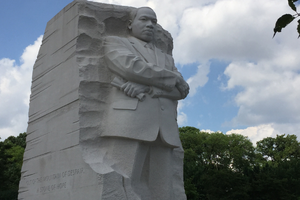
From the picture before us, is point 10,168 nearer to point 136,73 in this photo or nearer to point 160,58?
point 160,58

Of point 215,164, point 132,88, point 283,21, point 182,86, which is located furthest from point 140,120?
point 215,164

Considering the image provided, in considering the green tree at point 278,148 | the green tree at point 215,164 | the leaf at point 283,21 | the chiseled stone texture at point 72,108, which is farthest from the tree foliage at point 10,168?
the green tree at point 278,148

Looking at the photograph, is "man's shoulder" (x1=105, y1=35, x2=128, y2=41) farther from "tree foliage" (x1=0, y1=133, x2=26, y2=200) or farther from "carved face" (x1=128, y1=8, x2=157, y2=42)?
"tree foliage" (x1=0, y1=133, x2=26, y2=200)

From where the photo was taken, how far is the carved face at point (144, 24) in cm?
564

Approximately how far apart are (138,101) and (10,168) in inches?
731

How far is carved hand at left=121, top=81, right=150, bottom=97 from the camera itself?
5004mm

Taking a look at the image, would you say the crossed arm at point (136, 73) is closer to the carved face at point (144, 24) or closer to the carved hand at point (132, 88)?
the carved hand at point (132, 88)

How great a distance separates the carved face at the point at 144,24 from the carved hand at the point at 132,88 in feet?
3.31

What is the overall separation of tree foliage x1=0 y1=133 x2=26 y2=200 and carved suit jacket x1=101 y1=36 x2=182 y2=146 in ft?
37.1

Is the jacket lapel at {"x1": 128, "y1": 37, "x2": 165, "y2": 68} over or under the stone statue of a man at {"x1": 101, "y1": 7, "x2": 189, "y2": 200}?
over

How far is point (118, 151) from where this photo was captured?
15.9 ft

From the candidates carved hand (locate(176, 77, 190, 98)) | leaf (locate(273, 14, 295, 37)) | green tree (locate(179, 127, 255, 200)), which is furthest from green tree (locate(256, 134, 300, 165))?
leaf (locate(273, 14, 295, 37))

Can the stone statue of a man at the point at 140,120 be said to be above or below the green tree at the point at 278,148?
below

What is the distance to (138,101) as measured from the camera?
5020 millimetres
